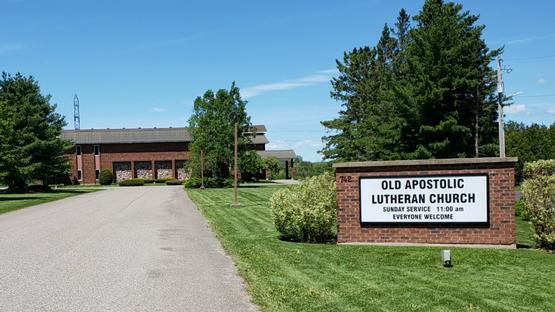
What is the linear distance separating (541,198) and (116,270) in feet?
28.2

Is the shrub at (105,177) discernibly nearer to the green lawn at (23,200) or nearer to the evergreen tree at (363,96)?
the green lawn at (23,200)

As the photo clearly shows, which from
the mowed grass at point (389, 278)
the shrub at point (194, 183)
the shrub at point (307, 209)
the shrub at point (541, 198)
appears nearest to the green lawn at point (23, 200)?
the shrub at point (194, 183)

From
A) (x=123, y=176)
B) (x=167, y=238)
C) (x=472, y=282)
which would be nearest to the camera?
(x=472, y=282)

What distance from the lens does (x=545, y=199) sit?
11.6 m

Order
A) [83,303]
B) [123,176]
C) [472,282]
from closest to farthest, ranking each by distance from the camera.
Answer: [83,303], [472,282], [123,176]

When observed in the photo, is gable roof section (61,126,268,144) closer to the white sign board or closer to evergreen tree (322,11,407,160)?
evergreen tree (322,11,407,160)

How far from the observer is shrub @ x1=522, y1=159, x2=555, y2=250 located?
456 inches

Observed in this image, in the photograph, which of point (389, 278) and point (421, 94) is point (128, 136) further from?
point (389, 278)

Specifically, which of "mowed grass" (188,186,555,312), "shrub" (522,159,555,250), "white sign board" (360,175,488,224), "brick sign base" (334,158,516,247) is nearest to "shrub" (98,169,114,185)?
"mowed grass" (188,186,555,312)

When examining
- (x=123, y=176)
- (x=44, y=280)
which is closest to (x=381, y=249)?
(x=44, y=280)

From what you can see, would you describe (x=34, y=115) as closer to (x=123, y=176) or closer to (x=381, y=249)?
(x=123, y=176)

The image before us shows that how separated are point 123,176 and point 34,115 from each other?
98.2 ft

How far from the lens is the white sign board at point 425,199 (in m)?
11.9

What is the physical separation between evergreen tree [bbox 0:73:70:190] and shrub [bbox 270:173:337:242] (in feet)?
127
